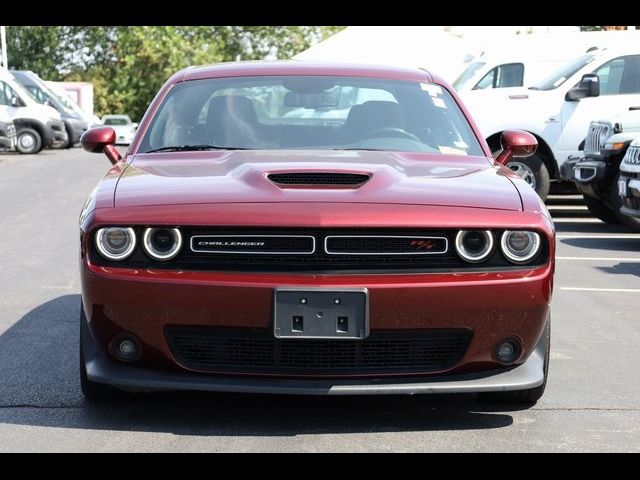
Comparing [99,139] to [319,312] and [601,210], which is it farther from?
[601,210]

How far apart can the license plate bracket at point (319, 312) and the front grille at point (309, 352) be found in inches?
4.3

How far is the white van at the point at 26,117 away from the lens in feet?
110

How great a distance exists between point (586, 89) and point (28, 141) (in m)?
21.2

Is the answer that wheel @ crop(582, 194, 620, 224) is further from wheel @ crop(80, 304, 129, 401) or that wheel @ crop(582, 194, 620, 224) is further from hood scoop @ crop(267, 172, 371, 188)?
wheel @ crop(80, 304, 129, 401)

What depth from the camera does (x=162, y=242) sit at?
4.77m

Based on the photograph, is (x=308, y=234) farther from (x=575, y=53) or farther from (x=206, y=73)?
(x=575, y=53)

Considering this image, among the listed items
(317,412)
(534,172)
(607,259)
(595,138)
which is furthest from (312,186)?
(534,172)

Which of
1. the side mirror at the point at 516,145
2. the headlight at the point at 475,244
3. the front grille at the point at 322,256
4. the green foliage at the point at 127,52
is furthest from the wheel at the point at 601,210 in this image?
the green foliage at the point at 127,52

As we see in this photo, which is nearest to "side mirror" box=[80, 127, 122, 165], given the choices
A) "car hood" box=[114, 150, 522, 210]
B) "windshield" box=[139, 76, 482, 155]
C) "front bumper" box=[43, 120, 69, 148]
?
"windshield" box=[139, 76, 482, 155]

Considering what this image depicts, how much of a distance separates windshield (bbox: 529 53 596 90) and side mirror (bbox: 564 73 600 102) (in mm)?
585

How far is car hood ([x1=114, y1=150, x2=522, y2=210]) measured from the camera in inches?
191
